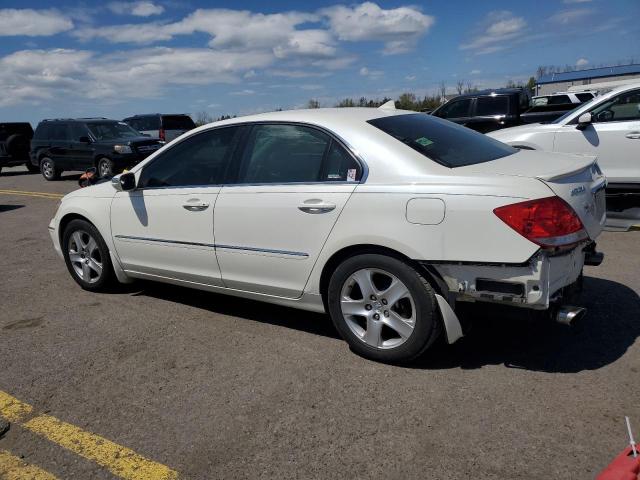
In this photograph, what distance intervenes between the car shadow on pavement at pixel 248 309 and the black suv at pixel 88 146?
391 inches

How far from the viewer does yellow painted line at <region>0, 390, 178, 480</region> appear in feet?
8.55

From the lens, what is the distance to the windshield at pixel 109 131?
15219 mm

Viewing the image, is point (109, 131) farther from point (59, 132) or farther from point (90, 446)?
point (90, 446)

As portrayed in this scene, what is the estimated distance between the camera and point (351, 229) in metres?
3.43

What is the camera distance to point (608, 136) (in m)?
7.38

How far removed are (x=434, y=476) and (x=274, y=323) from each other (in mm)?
2118

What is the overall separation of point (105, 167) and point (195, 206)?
454 inches

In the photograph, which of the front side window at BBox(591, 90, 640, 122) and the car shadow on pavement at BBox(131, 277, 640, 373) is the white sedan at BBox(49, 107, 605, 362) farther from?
the front side window at BBox(591, 90, 640, 122)

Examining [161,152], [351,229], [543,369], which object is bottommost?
[543,369]

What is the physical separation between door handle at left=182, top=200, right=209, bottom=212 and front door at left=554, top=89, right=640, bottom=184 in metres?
5.49

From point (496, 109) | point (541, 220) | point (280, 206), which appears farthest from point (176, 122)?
point (541, 220)

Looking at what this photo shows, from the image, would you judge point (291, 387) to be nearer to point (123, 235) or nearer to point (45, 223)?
point (123, 235)

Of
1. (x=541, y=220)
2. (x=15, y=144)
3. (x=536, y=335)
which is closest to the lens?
(x=541, y=220)

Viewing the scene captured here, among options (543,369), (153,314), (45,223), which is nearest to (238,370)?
(153,314)
